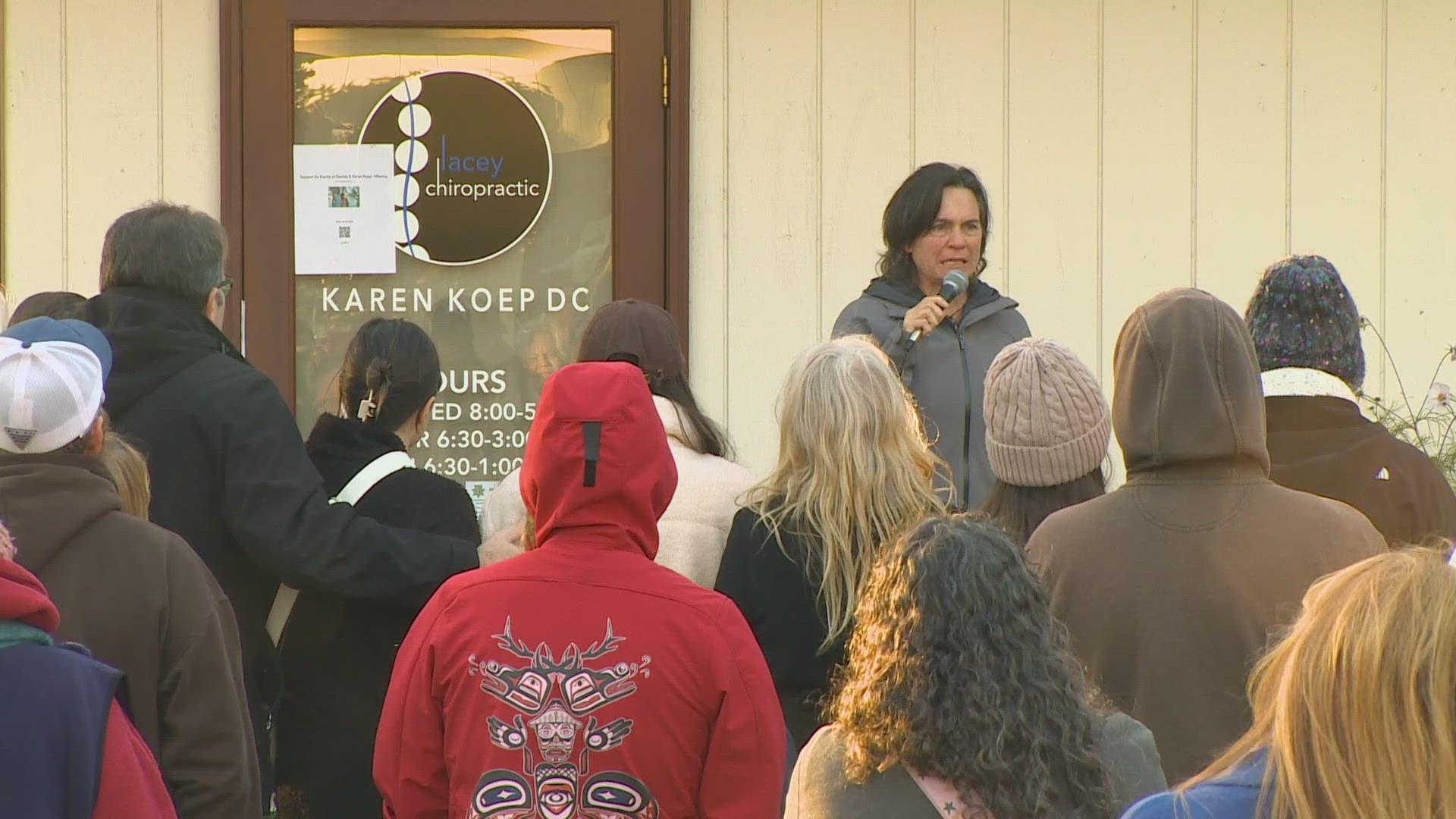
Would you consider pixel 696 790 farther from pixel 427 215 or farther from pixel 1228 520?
pixel 427 215

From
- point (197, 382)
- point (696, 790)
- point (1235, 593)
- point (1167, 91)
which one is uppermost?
point (1167, 91)

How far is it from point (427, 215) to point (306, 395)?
0.67m

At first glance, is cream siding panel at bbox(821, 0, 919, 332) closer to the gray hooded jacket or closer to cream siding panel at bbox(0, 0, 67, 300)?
the gray hooded jacket

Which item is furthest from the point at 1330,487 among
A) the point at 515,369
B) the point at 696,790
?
the point at 515,369

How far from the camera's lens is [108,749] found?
221cm

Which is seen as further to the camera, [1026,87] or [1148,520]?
[1026,87]

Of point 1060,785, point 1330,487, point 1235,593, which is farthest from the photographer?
point 1330,487

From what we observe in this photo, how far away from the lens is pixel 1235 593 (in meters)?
2.77

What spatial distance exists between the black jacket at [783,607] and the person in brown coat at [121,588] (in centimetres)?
96

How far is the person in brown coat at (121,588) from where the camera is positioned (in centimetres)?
278

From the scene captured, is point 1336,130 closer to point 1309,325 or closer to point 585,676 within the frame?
point 1309,325

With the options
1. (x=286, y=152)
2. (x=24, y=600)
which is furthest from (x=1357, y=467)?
(x=286, y=152)

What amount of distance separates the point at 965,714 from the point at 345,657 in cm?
195

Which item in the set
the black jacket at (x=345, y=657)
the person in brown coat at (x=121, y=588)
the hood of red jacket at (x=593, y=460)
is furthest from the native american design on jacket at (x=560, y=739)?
the black jacket at (x=345, y=657)
